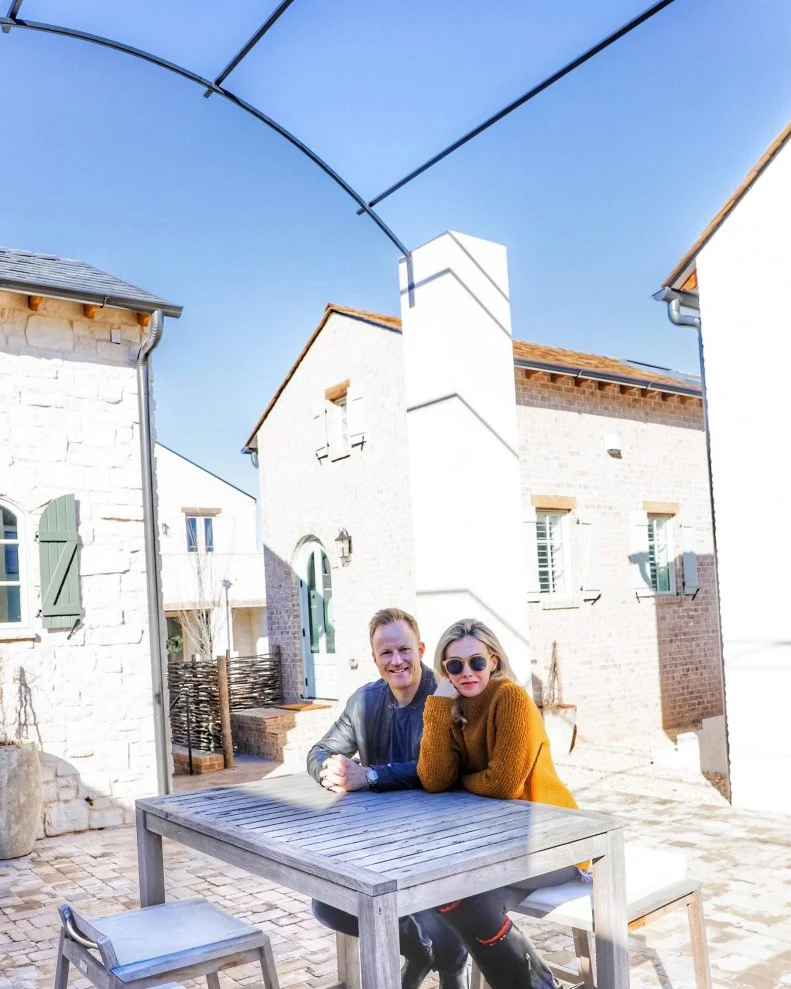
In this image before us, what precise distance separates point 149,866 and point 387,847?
3.83 feet

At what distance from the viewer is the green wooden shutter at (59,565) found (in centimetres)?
682

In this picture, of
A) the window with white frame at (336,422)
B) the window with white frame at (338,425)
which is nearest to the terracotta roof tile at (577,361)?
the window with white frame at (336,422)

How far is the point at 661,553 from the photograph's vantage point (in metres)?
12.1

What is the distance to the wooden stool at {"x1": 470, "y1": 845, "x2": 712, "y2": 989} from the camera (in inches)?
105

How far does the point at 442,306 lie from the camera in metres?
4.48

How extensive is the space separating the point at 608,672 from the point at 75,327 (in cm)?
714

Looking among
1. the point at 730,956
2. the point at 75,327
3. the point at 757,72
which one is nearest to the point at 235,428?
the point at 75,327

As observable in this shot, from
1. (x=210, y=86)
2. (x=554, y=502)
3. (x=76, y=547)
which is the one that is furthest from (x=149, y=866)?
(x=554, y=502)

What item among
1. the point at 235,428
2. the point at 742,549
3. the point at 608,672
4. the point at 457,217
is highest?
the point at 235,428

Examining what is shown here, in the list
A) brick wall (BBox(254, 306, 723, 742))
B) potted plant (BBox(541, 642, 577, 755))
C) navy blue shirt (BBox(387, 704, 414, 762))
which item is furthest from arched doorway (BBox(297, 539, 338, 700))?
navy blue shirt (BBox(387, 704, 414, 762))

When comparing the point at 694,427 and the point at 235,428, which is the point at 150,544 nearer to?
the point at 694,427

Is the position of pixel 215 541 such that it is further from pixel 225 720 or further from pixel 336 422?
pixel 225 720

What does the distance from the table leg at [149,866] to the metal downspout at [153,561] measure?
4.24 m

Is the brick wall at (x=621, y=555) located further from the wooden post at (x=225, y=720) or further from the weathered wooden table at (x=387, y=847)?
the weathered wooden table at (x=387, y=847)
